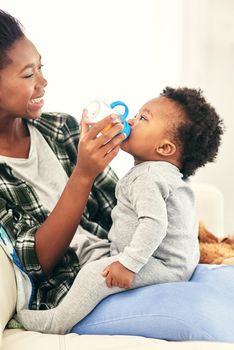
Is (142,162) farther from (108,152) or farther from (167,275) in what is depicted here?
(167,275)

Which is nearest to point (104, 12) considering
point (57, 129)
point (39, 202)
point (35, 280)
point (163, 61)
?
point (163, 61)

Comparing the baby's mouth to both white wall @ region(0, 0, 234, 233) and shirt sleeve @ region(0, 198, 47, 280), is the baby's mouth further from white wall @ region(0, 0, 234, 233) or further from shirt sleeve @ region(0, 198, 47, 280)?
white wall @ region(0, 0, 234, 233)

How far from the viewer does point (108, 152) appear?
138 cm

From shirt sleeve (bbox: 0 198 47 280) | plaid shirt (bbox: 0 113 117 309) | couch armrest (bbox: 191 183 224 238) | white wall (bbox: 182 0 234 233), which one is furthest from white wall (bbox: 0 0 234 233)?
shirt sleeve (bbox: 0 198 47 280)

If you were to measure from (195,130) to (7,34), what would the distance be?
553 mm

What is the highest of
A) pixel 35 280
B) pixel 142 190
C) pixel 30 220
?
pixel 142 190

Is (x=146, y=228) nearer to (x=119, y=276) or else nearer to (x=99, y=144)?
(x=119, y=276)

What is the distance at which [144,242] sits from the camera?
4.22 feet

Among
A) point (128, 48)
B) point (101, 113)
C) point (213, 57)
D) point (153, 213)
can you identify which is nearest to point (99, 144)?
point (101, 113)

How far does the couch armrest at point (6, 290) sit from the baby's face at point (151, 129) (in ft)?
1.29

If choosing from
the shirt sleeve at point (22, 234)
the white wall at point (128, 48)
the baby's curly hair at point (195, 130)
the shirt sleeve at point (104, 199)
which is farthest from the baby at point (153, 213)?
the white wall at point (128, 48)

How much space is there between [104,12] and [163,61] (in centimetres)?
35

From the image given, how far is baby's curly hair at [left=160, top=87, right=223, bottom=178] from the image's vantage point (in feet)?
4.61

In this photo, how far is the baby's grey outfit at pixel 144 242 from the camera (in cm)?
129
